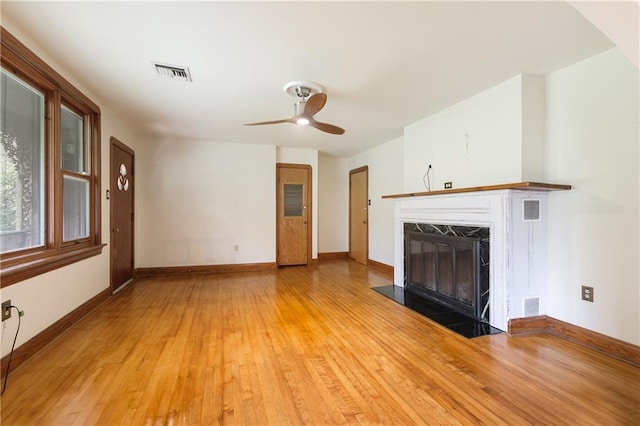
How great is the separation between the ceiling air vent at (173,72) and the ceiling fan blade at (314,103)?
1.13m

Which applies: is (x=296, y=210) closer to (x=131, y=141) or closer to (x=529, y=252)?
(x=131, y=141)

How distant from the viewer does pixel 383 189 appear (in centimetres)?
537

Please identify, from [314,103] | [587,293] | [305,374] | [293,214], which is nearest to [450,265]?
[587,293]

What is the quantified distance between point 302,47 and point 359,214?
14.4ft

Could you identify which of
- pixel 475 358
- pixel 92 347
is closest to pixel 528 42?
pixel 475 358

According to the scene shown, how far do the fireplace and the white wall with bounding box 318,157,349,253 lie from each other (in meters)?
2.81

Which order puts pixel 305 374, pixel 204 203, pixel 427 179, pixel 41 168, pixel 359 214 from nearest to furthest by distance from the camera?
pixel 305 374
pixel 41 168
pixel 427 179
pixel 204 203
pixel 359 214

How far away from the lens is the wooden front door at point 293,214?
569cm

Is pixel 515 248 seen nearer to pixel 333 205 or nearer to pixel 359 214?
pixel 359 214

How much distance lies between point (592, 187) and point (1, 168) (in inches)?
179

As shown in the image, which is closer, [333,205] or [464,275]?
[464,275]

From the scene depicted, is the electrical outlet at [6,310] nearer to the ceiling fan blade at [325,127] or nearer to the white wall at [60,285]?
the white wall at [60,285]

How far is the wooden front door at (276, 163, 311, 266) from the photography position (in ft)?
18.7

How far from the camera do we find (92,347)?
2332 mm
